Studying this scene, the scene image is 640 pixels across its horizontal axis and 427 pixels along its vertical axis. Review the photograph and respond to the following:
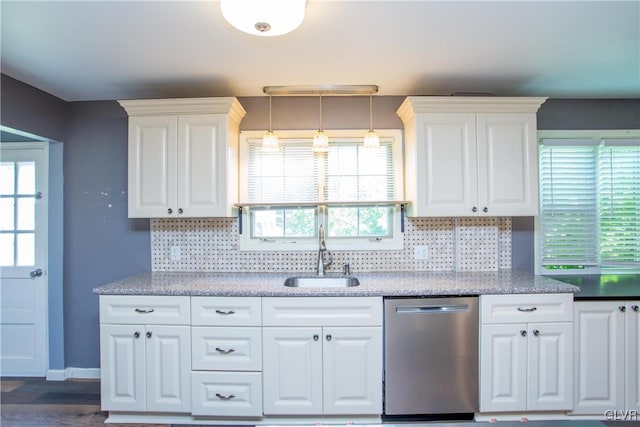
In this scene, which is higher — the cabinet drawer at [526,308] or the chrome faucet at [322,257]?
the chrome faucet at [322,257]

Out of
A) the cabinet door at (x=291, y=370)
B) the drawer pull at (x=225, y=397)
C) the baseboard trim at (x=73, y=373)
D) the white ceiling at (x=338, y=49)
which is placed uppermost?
the white ceiling at (x=338, y=49)

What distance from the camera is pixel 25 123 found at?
2311mm

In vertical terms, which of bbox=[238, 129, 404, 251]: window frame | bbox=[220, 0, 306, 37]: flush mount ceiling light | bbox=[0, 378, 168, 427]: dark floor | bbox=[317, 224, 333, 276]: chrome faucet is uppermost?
bbox=[220, 0, 306, 37]: flush mount ceiling light

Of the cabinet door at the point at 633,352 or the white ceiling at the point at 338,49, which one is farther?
the cabinet door at the point at 633,352

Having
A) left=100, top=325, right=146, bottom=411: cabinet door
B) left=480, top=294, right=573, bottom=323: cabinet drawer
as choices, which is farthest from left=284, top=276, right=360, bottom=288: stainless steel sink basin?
left=100, top=325, right=146, bottom=411: cabinet door

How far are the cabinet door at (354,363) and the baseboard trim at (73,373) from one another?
2.06 meters

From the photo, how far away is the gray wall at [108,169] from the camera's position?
8.62 ft

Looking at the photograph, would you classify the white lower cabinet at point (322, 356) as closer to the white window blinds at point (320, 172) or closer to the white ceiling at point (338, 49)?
the white window blinds at point (320, 172)

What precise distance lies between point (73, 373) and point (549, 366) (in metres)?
3.60

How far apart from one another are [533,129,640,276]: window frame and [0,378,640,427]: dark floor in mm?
1047

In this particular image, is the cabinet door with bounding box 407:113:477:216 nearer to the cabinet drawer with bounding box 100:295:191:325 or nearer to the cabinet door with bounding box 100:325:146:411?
the cabinet drawer with bounding box 100:295:191:325

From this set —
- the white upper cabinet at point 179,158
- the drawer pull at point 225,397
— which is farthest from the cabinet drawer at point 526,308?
the white upper cabinet at point 179,158

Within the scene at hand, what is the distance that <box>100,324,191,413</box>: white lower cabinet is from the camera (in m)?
2.01

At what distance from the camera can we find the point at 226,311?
200cm
